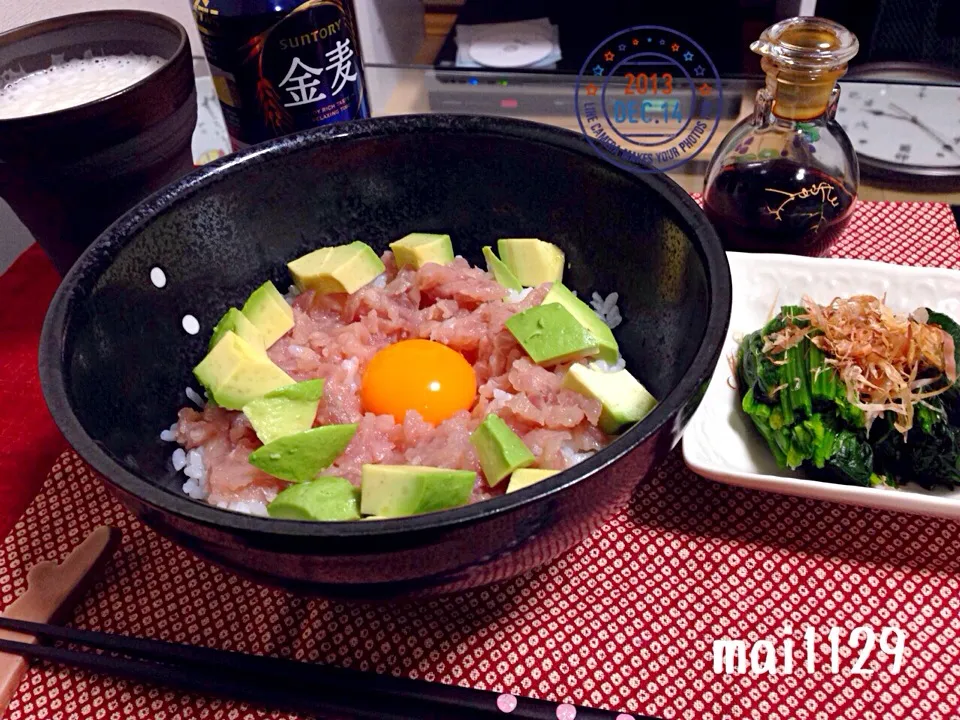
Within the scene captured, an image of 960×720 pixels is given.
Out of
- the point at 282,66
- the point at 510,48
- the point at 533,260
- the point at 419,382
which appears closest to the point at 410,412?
the point at 419,382

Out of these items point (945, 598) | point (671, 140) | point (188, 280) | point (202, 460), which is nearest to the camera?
point (945, 598)

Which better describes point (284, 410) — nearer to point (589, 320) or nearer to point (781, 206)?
point (589, 320)

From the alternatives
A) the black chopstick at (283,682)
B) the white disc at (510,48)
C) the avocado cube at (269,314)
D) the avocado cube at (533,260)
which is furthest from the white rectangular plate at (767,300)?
the white disc at (510,48)

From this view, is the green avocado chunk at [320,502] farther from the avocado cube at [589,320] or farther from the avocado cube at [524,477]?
the avocado cube at [589,320]

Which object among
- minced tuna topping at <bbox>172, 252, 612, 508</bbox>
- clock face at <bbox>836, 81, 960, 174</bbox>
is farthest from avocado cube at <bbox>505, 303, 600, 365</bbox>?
clock face at <bbox>836, 81, 960, 174</bbox>

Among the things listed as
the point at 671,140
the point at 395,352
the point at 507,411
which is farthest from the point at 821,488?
the point at 671,140

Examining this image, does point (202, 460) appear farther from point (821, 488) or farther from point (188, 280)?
point (821, 488)

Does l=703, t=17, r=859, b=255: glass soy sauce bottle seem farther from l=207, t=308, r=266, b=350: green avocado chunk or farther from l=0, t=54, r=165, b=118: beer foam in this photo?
l=0, t=54, r=165, b=118: beer foam
